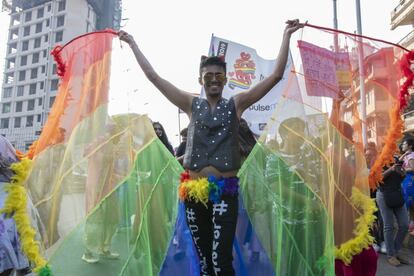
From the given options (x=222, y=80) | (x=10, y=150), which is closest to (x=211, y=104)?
(x=222, y=80)

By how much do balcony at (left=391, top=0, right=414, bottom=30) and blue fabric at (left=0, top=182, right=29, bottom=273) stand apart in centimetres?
2898

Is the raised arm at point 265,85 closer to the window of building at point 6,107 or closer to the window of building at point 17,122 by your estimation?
the window of building at point 17,122

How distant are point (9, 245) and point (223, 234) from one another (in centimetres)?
152

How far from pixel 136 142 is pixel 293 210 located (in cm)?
127

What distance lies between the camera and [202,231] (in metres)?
2.53

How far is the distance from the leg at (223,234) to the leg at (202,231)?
0.33 ft

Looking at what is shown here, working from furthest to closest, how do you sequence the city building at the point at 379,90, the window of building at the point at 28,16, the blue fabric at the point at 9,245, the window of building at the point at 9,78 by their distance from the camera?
the window of building at the point at 28,16 → the window of building at the point at 9,78 → the city building at the point at 379,90 → the blue fabric at the point at 9,245

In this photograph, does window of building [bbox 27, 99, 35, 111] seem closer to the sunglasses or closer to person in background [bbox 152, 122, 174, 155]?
person in background [bbox 152, 122, 174, 155]

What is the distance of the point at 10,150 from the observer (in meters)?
2.91

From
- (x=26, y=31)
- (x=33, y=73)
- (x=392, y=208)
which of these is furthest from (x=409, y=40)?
(x=26, y=31)

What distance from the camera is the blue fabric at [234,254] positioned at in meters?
2.87

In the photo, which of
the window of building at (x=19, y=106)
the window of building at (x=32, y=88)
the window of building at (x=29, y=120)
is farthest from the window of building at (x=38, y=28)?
the window of building at (x=29, y=120)

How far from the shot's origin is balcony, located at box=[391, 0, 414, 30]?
2681 centimetres

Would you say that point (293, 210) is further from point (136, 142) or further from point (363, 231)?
point (136, 142)
